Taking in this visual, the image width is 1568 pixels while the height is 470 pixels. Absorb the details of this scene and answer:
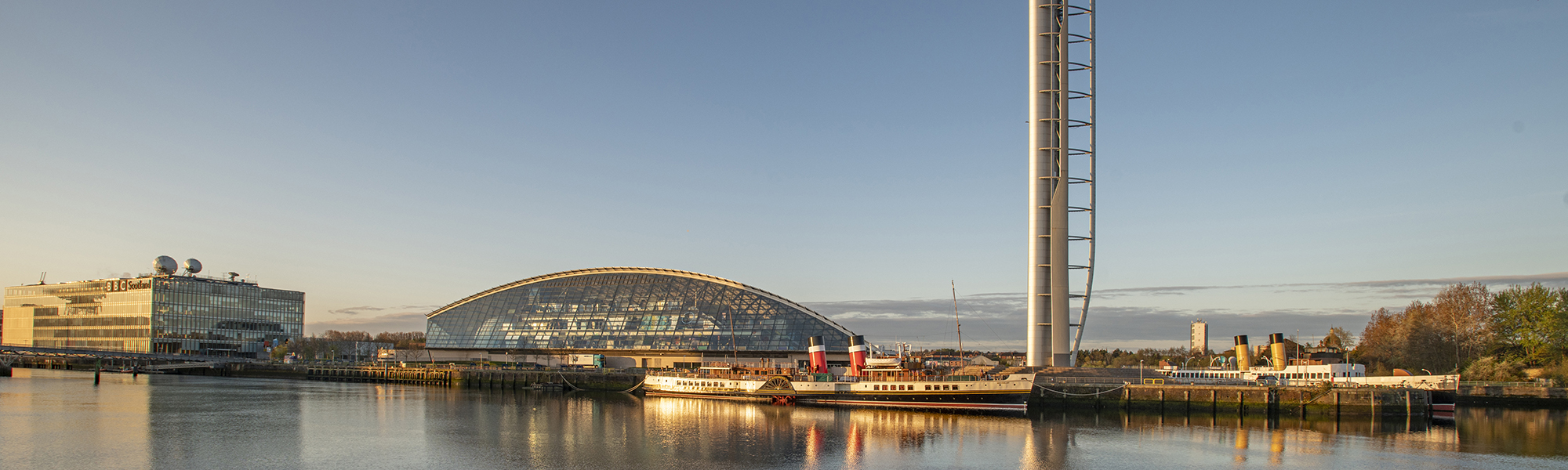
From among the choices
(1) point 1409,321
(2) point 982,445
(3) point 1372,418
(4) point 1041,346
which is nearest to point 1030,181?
(4) point 1041,346

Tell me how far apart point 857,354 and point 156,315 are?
142392mm

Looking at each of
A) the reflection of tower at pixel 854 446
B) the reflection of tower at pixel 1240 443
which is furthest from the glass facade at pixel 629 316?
the reflection of tower at pixel 1240 443

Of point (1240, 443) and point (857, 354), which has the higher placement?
point (857, 354)

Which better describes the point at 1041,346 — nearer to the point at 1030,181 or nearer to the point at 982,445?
the point at 1030,181

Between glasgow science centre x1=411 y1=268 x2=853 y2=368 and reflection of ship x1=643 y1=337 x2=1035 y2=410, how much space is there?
18358 mm

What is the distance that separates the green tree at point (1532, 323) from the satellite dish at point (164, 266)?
184017 mm

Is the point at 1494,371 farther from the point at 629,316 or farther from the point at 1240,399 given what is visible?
the point at 629,316

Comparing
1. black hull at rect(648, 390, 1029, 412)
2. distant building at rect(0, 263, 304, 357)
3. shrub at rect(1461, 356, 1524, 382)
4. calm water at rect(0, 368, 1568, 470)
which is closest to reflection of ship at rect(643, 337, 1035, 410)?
black hull at rect(648, 390, 1029, 412)

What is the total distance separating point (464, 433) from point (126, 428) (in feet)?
54.5

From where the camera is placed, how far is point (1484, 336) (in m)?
74.0

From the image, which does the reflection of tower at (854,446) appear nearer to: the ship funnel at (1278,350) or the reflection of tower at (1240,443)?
the reflection of tower at (1240,443)

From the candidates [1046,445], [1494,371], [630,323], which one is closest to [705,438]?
[1046,445]

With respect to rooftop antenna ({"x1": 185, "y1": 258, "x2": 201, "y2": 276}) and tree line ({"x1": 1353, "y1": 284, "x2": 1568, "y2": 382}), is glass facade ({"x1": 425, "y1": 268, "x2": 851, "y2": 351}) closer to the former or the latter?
tree line ({"x1": 1353, "y1": 284, "x2": 1568, "y2": 382})

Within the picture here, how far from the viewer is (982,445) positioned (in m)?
39.3
